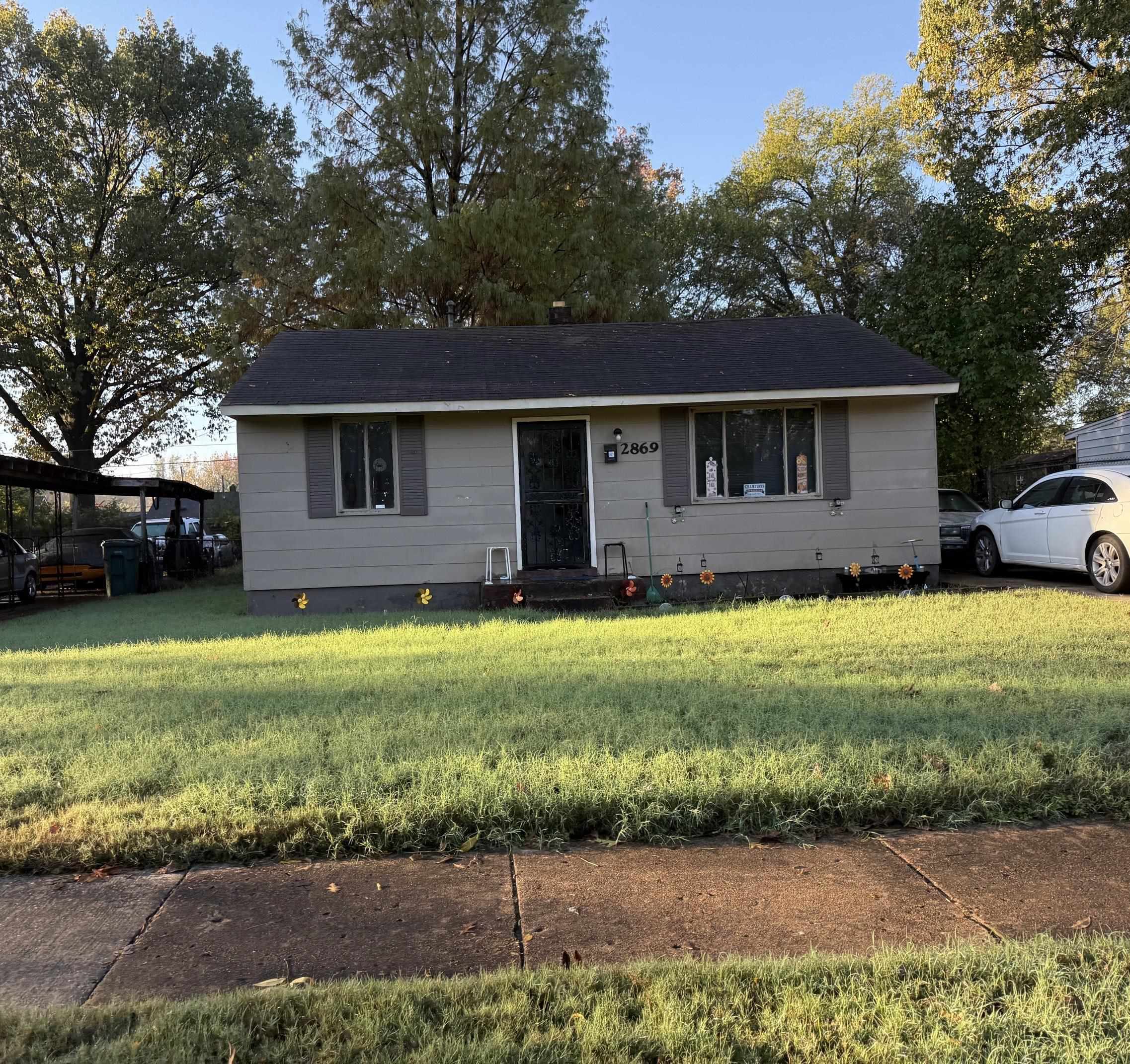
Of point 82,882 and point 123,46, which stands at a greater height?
point 123,46

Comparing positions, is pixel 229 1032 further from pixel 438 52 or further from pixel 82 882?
pixel 438 52

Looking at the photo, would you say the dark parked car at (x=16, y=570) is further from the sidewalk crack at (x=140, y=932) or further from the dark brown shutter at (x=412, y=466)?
the sidewalk crack at (x=140, y=932)

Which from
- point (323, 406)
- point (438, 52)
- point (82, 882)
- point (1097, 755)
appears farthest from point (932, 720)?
point (438, 52)

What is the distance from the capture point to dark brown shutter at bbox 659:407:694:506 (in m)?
11.8

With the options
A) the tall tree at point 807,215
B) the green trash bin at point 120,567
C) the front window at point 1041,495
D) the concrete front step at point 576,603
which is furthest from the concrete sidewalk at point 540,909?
the tall tree at point 807,215

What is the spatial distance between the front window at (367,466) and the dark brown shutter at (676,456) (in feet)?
12.3

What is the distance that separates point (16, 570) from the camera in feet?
52.9

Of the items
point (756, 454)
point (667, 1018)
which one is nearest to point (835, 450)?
point (756, 454)

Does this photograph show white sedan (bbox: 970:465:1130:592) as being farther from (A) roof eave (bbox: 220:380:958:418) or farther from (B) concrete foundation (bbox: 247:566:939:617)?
(A) roof eave (bbox: 220:380:958:418)

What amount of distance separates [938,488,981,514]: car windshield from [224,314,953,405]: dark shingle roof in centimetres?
403

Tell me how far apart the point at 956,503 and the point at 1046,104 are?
35.4 feet

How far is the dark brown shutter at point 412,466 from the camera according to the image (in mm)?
11562

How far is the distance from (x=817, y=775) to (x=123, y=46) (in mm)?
27605

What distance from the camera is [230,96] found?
80.2 ft
